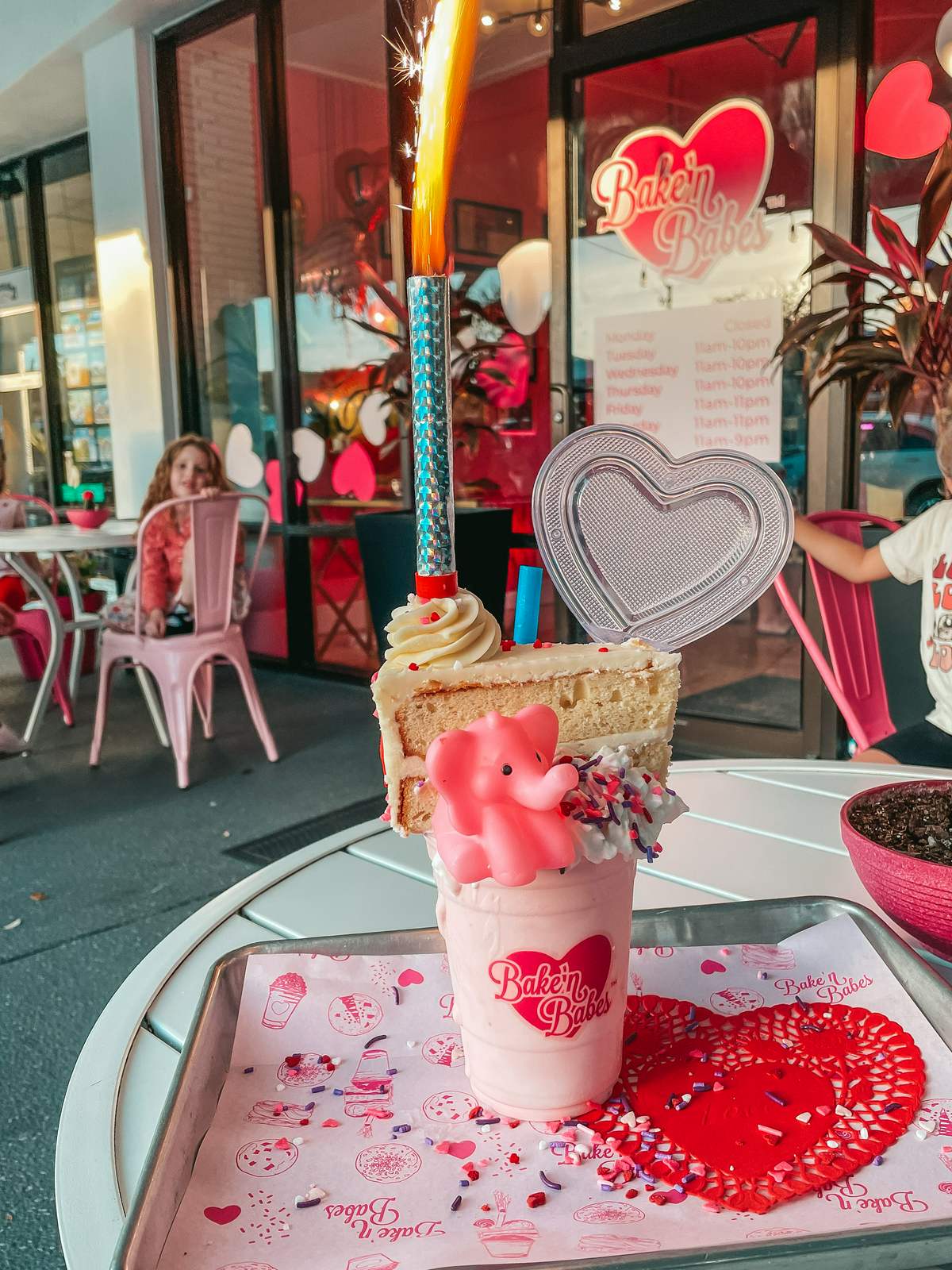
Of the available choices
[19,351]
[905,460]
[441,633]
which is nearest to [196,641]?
[905,460]

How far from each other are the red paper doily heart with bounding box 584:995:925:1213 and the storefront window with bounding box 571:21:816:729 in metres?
2.90

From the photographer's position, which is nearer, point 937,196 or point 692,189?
point 937,196

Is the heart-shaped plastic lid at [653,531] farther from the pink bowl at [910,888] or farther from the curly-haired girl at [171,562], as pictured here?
the curly-haired girl at [171,562]


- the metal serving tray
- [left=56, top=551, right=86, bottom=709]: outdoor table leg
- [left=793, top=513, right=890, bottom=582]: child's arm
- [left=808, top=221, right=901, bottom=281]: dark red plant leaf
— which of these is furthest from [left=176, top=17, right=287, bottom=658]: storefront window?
the metal serving tray

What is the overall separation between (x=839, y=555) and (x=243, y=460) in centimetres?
392

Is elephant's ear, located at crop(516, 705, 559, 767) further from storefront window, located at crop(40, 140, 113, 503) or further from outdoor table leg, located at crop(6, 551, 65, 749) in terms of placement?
storefront window, located at crop(40, 140, 113, 503)

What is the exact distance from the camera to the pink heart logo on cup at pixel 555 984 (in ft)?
1.96

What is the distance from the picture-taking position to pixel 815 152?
3.18 metres

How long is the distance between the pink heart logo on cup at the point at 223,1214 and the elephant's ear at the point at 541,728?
285mm

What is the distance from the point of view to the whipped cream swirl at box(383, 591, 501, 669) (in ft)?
2.08

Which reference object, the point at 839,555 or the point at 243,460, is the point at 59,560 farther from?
the point at 839,555

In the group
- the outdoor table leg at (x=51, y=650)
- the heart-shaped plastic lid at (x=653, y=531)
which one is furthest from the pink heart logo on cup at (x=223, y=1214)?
the outdoor table leg at (x=51, y=650)

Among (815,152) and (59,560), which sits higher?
(815,152)

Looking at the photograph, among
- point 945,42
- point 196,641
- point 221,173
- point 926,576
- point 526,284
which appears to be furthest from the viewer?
point 221,173
